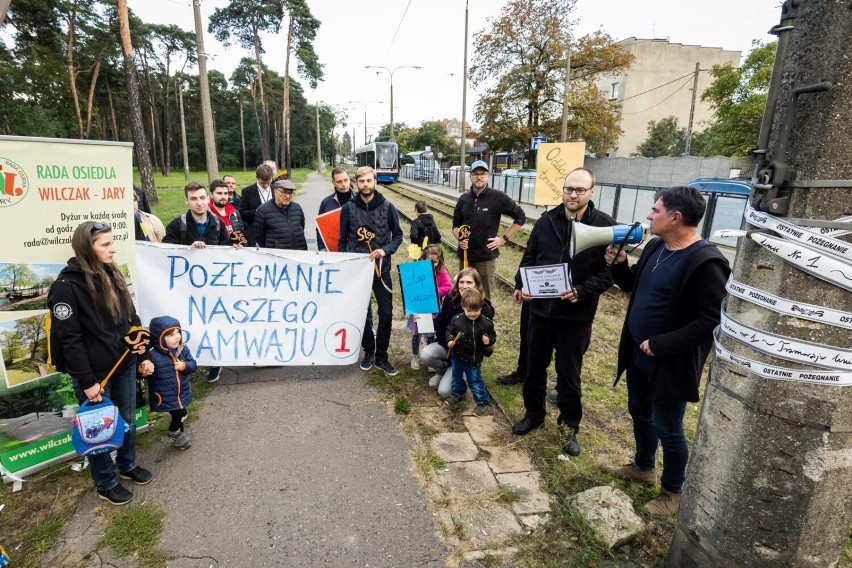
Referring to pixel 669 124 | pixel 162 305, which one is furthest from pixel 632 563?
pixel 669 124

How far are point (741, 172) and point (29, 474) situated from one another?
907 inches

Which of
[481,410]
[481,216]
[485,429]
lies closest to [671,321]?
[485,429]

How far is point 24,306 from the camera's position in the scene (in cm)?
297

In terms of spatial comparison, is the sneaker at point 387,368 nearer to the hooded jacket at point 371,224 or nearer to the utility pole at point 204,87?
the hooded jacket at point 371,224

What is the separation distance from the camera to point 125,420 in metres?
3.02

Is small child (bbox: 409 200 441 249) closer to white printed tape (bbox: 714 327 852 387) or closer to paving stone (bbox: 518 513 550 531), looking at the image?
paving stone (bbox: 518 513 550 531)

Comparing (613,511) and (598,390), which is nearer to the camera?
(613,511)

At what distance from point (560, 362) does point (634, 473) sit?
874mm

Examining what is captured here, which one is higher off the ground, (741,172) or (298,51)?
(298,51)

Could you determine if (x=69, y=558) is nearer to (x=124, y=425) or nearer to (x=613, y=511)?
(x=124, y=425)

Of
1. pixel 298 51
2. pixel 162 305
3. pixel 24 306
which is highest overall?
pixel 298 51

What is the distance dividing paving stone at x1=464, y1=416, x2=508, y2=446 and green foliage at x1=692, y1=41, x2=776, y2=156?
1192 inches

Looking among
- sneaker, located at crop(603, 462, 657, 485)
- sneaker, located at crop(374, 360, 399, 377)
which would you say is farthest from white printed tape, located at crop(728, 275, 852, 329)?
sneaker, located at crop(374, 360, 399, 377)

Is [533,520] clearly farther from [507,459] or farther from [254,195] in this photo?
[254,195]
